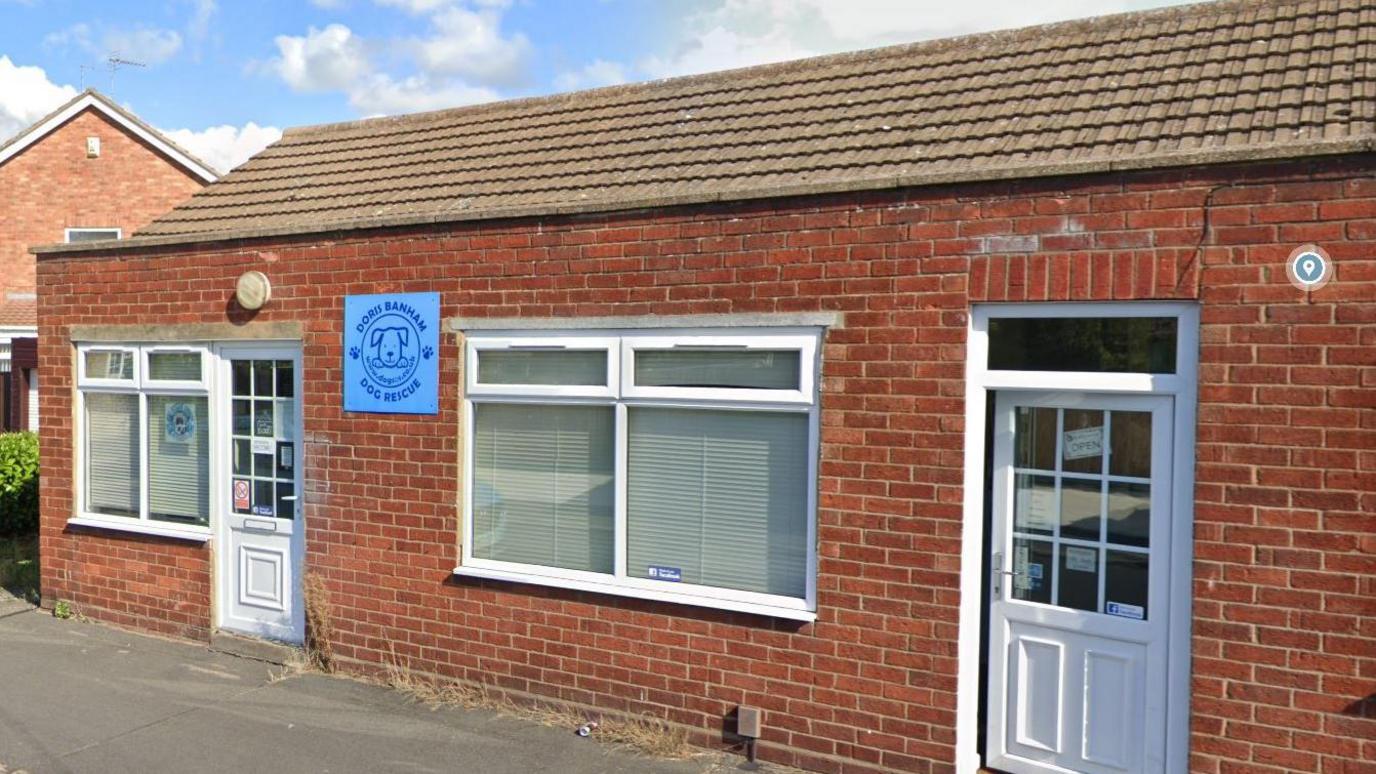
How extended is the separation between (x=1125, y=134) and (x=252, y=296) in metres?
5.59

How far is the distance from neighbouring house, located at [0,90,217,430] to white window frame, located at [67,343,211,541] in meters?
14.2

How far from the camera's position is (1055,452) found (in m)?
5.23

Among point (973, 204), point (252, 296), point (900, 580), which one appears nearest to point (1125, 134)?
point (973, 204)

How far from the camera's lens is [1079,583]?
5168 millimetres

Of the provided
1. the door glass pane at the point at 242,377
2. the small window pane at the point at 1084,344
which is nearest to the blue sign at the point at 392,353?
the door glass pane at the point at 242,377

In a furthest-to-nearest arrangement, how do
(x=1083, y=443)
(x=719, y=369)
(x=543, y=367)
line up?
(x=543, y=367) → (x=719, y=369) → (x=1083, y=443)

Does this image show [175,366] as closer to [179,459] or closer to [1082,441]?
[179,459]

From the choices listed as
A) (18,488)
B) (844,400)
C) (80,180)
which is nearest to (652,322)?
(844,400)

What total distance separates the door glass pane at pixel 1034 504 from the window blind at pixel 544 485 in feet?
7.61

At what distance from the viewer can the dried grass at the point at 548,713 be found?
5.93m

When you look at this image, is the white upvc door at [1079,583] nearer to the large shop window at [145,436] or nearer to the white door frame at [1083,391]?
the white door frame at [1083,391]

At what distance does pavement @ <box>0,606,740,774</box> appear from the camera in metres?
5.81

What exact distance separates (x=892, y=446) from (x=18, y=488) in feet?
33.6

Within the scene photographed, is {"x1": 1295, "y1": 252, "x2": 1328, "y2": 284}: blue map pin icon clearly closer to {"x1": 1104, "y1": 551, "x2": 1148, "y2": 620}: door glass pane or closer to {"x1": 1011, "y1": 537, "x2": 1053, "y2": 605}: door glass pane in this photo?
{"x1": 1104, "y1": 551, "x2": 1148, "y2": 620}: door glass pane
